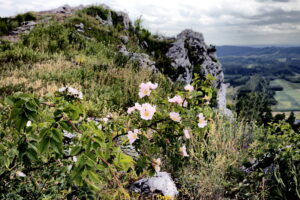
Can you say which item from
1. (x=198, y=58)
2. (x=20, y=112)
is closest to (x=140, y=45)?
(x=198, y=58)

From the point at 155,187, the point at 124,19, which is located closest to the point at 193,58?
the point at 124,19

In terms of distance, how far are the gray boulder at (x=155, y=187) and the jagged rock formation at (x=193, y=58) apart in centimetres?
1071

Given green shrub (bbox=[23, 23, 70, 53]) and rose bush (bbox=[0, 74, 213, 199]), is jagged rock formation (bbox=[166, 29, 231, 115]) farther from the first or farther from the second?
rose bush (bbox=[0, 74, 213, 199])

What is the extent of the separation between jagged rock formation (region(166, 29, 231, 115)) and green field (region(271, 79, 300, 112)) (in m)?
119

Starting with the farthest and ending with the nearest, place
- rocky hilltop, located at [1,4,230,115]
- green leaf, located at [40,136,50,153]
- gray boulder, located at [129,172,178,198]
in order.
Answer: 1. rocky hilltop, located at [1,4,230,115]
2. gray boulder, located at [129,172,178,198]
3. green leaf, located at [40,136,50,153]

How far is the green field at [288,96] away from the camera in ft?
429

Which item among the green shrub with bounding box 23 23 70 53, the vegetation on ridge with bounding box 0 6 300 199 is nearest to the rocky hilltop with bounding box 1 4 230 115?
the green shrub with bounding box 23 23 70 53

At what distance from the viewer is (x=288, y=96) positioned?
15225 cm

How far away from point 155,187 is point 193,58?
1422 centimetres

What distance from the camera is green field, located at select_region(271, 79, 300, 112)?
13068 centimetres

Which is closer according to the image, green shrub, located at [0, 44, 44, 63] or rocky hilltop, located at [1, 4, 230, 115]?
green shrub, located at [0, 44, 44, 63]

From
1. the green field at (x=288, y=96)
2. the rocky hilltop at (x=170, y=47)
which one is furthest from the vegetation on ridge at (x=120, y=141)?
the green field at (x=288, y=96)

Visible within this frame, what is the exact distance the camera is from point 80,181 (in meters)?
1.35

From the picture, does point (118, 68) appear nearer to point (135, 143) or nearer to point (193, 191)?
point (193, 191)
